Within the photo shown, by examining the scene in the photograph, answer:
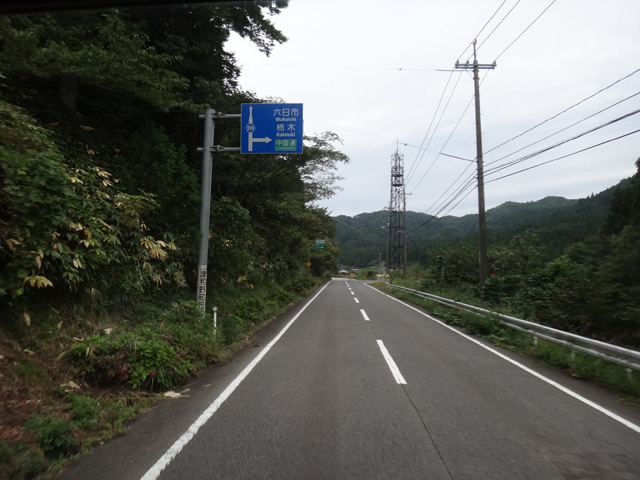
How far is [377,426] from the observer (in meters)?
4.25

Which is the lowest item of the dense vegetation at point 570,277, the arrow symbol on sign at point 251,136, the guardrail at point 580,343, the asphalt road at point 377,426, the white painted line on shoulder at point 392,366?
the white painted line on shoulder at point 392,366

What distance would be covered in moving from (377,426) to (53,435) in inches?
123

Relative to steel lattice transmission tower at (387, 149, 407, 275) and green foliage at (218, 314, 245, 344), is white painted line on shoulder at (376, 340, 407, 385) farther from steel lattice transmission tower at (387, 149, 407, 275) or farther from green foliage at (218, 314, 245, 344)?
steel lattice transmission tower at (387, 149, 407, 275)

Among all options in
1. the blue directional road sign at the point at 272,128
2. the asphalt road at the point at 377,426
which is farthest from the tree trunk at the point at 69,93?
the asphalt road at the point at 377,426

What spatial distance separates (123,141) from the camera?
32.2ft

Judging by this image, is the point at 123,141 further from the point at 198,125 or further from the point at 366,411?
the point at 366,411

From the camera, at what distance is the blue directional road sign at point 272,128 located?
948 centimetres

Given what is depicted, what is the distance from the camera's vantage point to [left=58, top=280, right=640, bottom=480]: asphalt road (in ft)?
10.8

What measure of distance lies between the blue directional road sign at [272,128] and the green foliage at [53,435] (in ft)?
23.1

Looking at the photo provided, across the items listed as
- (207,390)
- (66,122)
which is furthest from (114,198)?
(207,390)

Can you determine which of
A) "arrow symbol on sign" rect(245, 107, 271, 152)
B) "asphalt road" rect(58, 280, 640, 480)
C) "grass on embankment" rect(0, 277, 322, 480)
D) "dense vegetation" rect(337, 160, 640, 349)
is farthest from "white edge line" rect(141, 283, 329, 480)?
"dense vegetation" rect(337, 160, 640, 349)

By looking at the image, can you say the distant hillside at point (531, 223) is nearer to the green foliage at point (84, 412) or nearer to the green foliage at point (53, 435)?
the green foliage at point (84, 412)

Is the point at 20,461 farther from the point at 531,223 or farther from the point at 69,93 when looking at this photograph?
the point at 531,223

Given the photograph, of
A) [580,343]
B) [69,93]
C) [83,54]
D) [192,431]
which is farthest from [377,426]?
[69,93]
